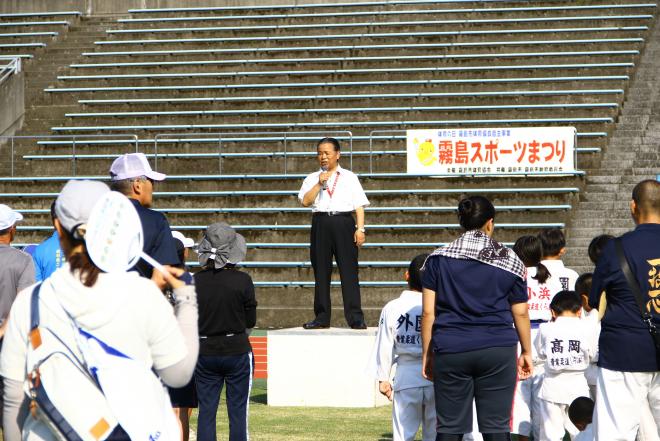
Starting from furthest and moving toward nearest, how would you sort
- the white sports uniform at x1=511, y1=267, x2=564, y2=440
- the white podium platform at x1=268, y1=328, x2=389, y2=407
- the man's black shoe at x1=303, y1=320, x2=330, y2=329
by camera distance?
the man's black shoe at x1=303, y1=320, x2=330, y2=329, the white podium platform at x1=268, y1=328, x2=389, y2=407, the white sports uniform at x1=511, y1=267, x2=564, y2=440

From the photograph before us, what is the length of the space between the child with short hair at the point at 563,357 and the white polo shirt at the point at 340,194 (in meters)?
2.86

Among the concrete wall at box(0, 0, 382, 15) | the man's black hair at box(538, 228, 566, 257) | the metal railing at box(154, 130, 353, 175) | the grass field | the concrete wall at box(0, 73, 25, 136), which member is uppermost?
the concrete wall at box(0, 0, 382, 15)

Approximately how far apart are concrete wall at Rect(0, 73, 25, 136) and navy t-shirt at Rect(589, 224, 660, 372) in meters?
17.8

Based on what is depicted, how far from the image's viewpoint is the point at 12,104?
872 inches

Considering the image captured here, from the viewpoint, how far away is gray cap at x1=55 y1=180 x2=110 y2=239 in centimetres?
336

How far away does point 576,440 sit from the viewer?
704cm

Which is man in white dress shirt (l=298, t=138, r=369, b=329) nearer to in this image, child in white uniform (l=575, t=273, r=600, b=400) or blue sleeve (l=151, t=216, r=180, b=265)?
child in white uniform (l=575, t=273, r=600, b=400)

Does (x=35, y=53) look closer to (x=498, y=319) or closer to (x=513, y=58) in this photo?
(x=513, y=58)

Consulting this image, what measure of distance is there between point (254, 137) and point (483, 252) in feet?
47.2

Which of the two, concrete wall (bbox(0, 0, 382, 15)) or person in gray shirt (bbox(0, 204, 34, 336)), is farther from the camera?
concrete wall (bbox(0, 0, 382, 15))

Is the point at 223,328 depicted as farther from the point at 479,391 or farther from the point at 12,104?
the point at 12,104

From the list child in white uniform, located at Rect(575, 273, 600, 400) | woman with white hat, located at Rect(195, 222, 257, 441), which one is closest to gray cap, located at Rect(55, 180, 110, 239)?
woman with white hat, located at Rect(195, 222, 257, 441)

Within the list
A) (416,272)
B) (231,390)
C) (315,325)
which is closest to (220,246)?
(231,390)

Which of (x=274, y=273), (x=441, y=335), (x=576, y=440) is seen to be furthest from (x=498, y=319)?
(x=274, y=273)
